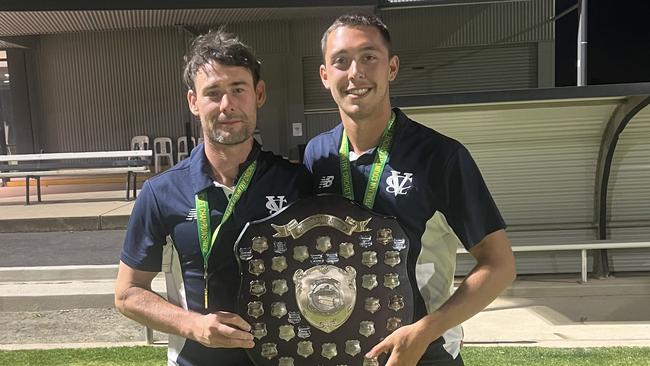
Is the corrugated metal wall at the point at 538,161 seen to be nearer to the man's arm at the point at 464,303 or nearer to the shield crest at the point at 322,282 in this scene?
the man's arm at the point at 464,303

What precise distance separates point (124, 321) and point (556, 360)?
12.3ft

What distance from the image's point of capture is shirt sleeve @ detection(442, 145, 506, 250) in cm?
158

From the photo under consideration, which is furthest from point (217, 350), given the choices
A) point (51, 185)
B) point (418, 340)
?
point (51, 185)

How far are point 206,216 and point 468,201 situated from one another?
29.9 inches

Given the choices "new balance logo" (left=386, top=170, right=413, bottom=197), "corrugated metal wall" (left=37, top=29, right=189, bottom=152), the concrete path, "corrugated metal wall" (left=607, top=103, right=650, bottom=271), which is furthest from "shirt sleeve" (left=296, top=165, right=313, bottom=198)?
"corrugated metal wall" (left=37, top=29, right=189, bottom=152)

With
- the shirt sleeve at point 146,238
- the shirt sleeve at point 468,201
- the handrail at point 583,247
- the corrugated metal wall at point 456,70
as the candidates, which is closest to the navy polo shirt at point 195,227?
the shirt sleeve at point 146,238

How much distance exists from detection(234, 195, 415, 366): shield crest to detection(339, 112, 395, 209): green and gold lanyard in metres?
0.10

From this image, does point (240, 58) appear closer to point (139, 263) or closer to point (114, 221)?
point (139, 263)

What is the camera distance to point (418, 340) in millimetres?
1483

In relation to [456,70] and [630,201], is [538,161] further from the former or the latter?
[456,70]

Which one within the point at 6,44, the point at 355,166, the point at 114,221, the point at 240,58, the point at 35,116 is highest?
the point at 6,44

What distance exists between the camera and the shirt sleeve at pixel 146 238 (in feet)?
5.41

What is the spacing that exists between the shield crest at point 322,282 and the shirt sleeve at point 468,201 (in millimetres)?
197

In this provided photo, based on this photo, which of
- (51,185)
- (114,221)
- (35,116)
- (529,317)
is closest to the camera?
(529,317)
